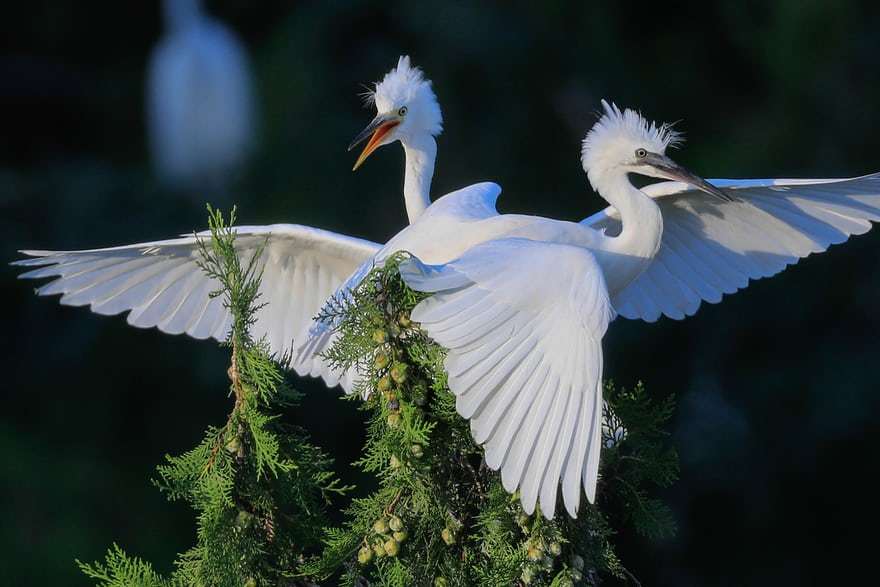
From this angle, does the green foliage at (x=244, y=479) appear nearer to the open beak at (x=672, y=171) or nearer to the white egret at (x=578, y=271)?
the white egret at (x=578, y=271)

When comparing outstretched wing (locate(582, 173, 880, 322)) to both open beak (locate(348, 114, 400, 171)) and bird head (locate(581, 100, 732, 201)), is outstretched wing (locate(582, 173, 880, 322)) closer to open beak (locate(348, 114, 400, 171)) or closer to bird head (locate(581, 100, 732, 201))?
bird head (locate(581, 100, 732, 201))

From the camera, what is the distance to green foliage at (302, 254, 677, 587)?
1490mm

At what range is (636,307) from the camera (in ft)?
7.77

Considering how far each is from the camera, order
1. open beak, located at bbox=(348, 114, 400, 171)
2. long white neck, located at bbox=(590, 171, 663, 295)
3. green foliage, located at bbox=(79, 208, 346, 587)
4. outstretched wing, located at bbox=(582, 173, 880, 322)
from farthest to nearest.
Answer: open beak, located at bbox=(348, 114, 400, 171) < outstretched wing, located at bbox=(582, 173, 880, 322) < long white neck, located at bbox=(590, 171, 663, 295) < green foliage, located at bbox=(79, 208, 346, 587)

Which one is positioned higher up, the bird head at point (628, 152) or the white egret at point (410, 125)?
the white egret at point (410, 125)

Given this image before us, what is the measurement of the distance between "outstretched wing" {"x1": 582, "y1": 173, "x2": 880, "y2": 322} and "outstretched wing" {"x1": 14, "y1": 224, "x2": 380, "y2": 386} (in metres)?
0.48

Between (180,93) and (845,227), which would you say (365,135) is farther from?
(180,93)

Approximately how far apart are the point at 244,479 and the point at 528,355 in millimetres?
353

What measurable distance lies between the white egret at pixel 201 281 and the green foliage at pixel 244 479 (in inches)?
29.6

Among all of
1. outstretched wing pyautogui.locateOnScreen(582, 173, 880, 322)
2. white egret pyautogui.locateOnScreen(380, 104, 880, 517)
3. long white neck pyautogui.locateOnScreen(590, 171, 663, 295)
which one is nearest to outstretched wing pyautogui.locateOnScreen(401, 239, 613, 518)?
white egret pyautogui.locateOnScreen(380, 104, 880, 517)

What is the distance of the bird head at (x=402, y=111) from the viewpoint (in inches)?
106

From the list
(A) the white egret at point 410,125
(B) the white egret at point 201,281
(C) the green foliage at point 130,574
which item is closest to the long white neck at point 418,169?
(A) the white egret at point 410,125

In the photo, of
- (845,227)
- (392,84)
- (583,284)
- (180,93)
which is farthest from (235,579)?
(180,93)

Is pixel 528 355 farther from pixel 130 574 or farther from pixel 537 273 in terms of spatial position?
pixel 130 574
